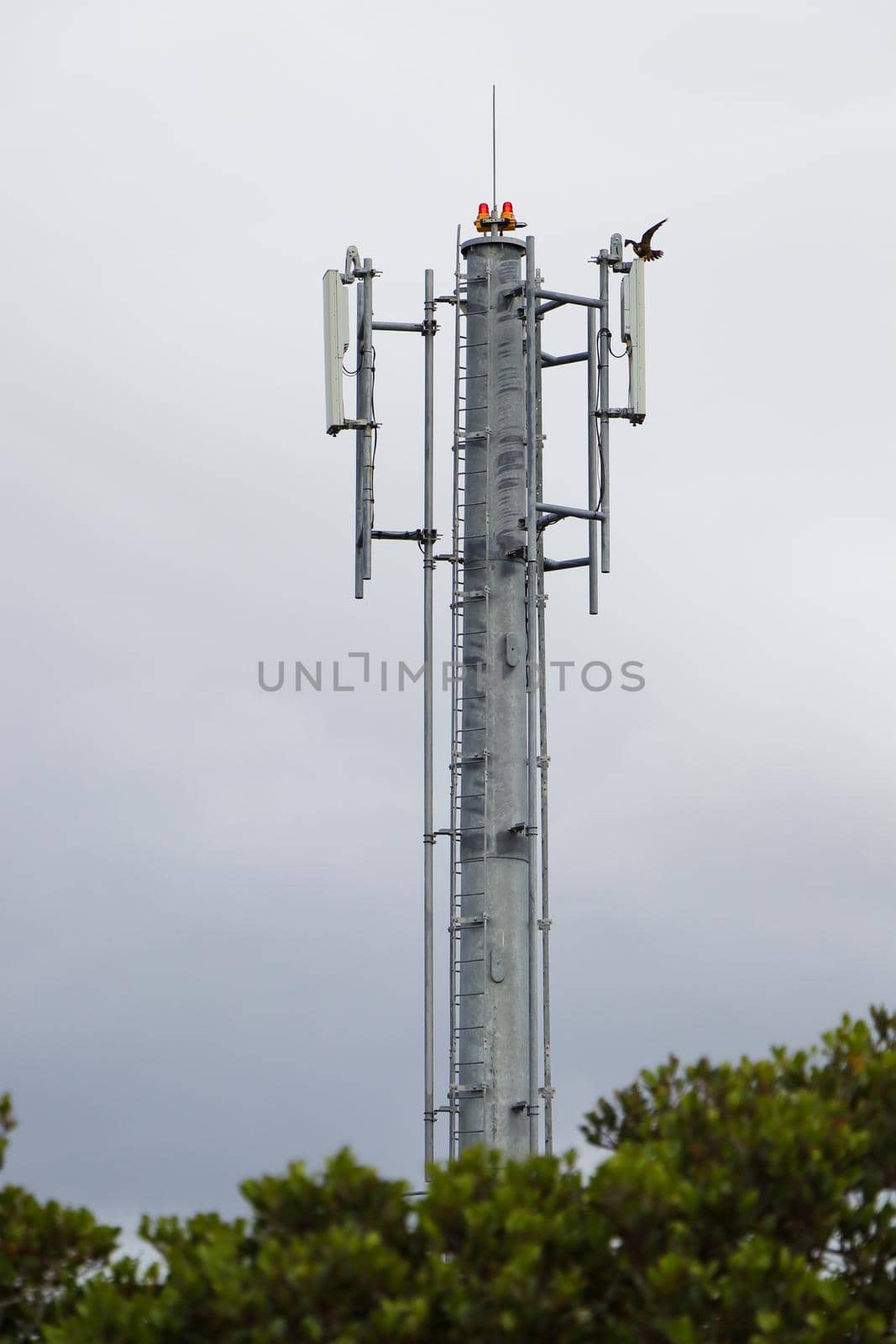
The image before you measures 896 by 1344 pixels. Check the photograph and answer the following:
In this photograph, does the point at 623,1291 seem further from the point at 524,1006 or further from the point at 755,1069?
the point at 524,1006

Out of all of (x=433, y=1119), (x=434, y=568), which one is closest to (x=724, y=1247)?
(x=433, y=1119)

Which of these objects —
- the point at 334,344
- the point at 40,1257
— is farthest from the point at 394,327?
the point at 40,1257

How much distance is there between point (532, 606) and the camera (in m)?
29.2

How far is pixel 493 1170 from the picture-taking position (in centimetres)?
1706

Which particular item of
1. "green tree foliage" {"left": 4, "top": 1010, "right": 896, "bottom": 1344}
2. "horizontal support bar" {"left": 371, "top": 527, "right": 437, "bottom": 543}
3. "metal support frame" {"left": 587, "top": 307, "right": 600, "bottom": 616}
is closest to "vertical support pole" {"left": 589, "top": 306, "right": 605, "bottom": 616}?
"metal support frame" {"left": 587, "top": 307, "right": 600, "bottom": 616}

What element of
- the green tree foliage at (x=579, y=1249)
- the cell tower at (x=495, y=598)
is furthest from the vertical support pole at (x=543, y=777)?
the green tree foliage at (x=579, y=1249)

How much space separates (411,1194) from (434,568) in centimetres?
1318

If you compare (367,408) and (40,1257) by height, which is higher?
(367,408)

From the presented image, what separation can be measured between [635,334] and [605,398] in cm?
98

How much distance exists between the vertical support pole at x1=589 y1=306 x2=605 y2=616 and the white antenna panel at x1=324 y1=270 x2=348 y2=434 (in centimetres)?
334

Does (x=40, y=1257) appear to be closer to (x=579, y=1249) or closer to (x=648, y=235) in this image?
(x=579, y=1249)

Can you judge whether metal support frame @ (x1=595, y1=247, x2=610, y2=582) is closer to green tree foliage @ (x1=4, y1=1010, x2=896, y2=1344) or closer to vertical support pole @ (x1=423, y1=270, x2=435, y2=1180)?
vertical support pole @ (x1=423, y1=270, x2=435, y2=1180)

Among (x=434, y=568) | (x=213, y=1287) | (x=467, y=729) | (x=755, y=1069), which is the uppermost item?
(x=434, y=568)

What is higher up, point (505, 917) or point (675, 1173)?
point (505, 917)
